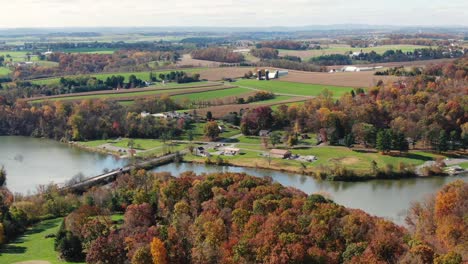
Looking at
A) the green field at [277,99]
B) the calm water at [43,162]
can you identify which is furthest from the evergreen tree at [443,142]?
the calm water at [43,162]

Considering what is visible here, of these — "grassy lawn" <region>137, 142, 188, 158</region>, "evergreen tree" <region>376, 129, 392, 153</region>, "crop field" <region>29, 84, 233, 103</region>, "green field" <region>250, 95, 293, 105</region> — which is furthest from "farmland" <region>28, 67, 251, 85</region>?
"evergreen tree" <region>376, 129, 392, 153</region>

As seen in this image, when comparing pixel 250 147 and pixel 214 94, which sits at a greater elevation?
pixel 214 94

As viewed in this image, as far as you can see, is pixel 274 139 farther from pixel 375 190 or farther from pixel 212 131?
pixel 375 190

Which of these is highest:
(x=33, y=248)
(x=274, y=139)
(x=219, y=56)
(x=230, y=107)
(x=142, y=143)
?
(x=219, y=56)

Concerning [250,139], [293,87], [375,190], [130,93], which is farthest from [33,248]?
[293,87]

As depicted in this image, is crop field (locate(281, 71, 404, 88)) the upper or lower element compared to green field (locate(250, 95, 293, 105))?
upper

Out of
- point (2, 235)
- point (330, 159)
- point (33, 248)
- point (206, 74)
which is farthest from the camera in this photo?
point (206, 74)

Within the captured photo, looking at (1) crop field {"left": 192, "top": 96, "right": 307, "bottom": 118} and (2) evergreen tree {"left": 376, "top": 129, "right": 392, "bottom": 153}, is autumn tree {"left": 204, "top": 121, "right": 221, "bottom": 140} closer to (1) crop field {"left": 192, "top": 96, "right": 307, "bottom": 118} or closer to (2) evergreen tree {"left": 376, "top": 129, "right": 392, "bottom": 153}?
(1) crop field {"left": 192, "top": 96, "right": 307, "bottom": 118}
